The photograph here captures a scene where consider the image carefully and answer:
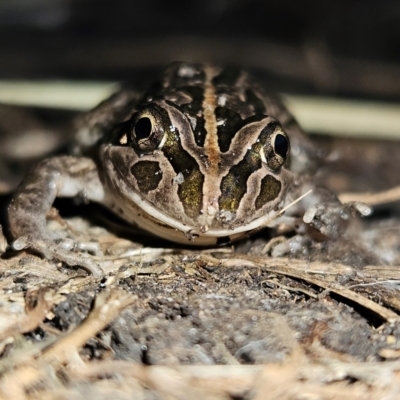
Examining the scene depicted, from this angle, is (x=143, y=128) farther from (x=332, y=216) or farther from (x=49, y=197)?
(x=332, y=216)

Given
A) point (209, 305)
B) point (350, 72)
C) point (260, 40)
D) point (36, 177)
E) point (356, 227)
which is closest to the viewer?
point (209, 305)

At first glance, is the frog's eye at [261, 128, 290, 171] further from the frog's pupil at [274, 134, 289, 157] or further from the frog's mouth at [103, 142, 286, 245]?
the frog's mouth at [103, 142, 286, 245]

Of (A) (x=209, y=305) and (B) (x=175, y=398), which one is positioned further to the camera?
(A) (x=209, y=305)

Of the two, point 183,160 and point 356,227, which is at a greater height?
point 183,160

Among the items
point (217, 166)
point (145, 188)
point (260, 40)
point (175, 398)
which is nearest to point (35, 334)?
point (175, 398)

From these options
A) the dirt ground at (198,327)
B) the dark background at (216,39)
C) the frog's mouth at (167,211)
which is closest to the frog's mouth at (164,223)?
the frog's mouth at (167,211)

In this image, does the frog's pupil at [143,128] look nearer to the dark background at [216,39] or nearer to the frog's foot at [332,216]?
the frog's foot at [332,216]

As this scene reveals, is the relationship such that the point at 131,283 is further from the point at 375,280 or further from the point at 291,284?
the point at 375,280
